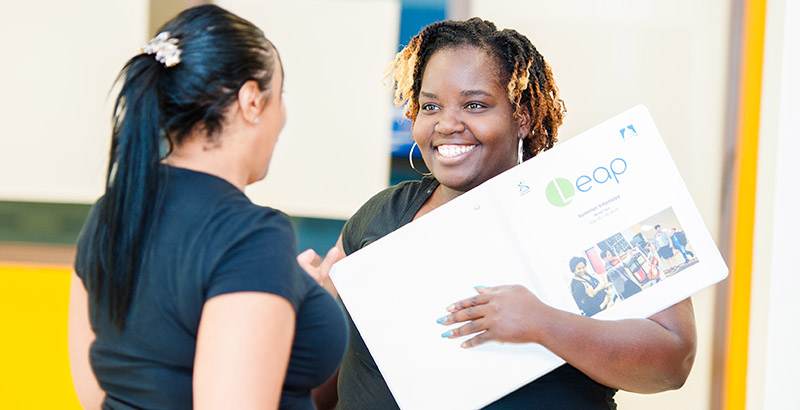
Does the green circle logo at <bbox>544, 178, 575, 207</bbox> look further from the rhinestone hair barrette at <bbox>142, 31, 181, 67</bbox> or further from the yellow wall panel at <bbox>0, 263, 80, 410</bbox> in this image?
the yellow wall panel at <bbox>0, 263, 80, 410</bbox>

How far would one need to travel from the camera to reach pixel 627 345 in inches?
50.0

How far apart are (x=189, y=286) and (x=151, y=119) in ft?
Answer: 0.73

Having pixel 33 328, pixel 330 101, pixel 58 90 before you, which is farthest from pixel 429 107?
pixel 33 328

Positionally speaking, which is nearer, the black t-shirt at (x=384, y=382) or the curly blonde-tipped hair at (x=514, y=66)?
the black t-shirt at (x=384, y=382)

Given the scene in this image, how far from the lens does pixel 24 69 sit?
280 cm

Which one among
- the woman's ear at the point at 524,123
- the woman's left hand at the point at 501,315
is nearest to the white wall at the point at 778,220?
the woman's ear at the point at 524,123

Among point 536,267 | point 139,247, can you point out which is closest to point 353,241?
point 536,267

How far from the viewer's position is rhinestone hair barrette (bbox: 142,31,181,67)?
937mm

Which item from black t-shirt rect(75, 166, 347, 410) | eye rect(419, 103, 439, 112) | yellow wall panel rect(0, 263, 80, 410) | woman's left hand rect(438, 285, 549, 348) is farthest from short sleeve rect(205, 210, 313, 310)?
yellow wall panel rect(0, 263, 80, 410)

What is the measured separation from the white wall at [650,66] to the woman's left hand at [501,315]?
153 cm

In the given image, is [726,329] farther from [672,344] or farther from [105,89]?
[105,89]

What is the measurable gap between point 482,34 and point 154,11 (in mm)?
1695

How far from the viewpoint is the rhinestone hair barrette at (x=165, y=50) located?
94 centimetres

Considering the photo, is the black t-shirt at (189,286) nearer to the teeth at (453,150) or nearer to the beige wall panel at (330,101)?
the teeth at (453,150)
